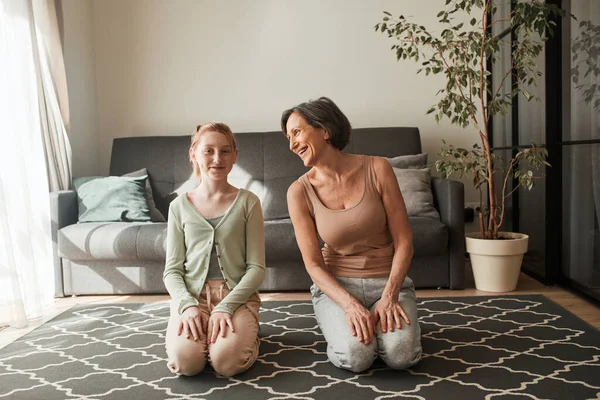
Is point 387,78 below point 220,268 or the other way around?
the other way around

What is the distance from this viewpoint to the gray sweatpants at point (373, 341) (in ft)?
6.99

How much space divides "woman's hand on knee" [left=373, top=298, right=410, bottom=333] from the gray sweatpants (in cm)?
2

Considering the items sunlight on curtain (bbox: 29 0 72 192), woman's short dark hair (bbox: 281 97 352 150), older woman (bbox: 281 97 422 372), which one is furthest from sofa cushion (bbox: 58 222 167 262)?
woman's short dark hair (bbox: 281 97 352 150)

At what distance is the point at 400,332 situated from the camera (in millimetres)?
2148

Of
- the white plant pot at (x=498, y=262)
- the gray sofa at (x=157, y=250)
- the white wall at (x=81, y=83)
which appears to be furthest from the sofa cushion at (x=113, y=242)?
the white plant pot at (x=498, y=262)

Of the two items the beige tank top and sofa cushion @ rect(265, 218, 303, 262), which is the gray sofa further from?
the beige tank top

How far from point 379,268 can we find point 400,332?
275 millimetres

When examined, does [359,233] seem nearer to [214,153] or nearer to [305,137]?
[305,137]

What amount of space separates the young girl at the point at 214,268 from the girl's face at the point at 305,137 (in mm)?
276

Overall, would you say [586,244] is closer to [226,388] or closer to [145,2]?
[226,388]

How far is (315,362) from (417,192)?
1.61 metres

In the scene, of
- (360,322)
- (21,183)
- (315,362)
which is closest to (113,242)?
(21,183)

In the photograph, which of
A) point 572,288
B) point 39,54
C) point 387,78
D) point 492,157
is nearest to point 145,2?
point 39,54

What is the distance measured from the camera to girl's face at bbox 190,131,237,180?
2.33 m
